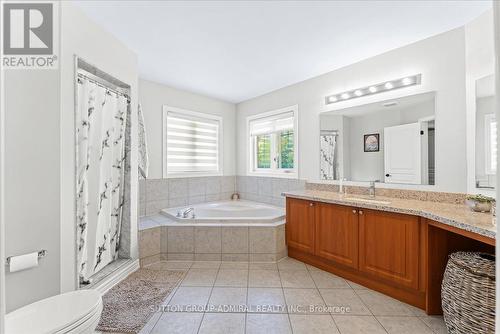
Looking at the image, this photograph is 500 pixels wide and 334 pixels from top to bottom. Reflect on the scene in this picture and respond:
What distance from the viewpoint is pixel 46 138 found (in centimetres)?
169

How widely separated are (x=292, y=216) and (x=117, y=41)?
108 inches

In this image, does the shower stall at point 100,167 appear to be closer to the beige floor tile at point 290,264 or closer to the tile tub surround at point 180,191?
the tile tub surround at point 180,191

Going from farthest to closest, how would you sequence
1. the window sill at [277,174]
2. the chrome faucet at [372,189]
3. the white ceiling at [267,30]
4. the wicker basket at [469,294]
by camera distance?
the window sill at [277,174], the chrome faucet at [372,189], the white ceiling at [267,30], the wicker basket at [469,294]

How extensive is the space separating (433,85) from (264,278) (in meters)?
2.62

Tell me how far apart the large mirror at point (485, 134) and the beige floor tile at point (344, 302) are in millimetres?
1462

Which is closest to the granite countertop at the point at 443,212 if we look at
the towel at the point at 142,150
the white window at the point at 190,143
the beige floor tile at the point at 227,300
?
the beige floor tile at the point at 227,300

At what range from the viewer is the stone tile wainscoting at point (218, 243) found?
9.75ft

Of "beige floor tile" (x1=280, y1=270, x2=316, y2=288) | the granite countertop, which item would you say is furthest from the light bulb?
"beige floor tile" (x1=280, y1=270, x2=316, y2=288)

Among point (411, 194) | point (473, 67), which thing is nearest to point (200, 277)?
point (411, 194)

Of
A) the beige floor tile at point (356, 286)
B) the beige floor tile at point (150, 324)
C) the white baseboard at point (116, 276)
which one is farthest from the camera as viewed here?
the beige floor tile at point (356, 286)

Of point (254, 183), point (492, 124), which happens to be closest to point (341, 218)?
point (492, 124)

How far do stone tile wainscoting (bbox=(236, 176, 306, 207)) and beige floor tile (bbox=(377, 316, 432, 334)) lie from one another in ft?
6.29

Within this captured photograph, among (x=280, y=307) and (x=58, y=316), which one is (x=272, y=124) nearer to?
(x=280, y=307)

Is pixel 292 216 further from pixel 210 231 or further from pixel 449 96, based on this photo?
pixel 449 96
